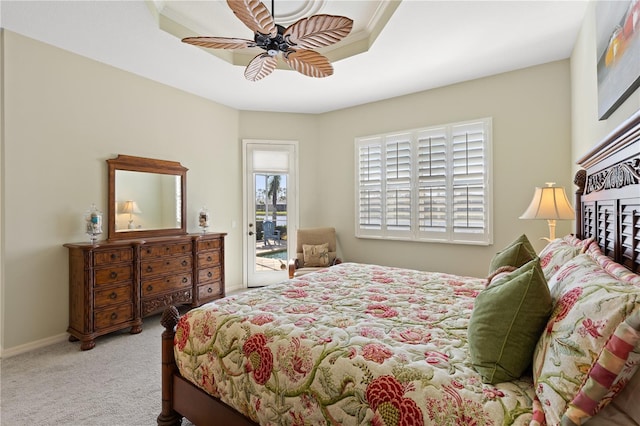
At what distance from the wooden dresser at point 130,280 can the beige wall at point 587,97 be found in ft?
13.4

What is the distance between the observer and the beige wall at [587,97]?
7.34 ft

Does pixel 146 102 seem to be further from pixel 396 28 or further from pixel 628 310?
pixel 628 310

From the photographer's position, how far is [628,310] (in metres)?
0.82

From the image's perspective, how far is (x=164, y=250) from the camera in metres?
3.66

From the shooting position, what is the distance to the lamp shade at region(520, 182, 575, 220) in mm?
2740

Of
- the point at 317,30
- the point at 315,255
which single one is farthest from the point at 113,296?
the point at 317,30

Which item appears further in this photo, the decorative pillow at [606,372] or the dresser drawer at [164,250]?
the dresser drawer at [164,250]

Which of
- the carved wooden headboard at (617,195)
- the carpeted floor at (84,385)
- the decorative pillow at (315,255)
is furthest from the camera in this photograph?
the decorative pillow at (315,255)

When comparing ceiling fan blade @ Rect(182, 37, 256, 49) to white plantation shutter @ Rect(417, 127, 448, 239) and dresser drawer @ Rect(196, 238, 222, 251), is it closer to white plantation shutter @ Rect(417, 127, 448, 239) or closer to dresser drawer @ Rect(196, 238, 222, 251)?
dresser drawer @ Rect(196, 238, 222, 251)

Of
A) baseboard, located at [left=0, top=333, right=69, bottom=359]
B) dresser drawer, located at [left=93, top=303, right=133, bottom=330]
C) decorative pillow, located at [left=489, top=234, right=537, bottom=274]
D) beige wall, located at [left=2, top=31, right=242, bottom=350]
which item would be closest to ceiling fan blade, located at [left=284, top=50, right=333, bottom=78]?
decorative pillow, located at [left=489, top=234, right=537, bottom=274]

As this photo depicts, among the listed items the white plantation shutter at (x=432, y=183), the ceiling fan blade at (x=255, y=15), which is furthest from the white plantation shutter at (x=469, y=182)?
the ceiling fan blade at (x=255, y=15)

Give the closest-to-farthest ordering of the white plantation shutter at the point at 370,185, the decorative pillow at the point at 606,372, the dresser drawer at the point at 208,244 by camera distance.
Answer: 1. the decorative pillow at the point at 606,372
2. the dresser drawer at the point at 208,244
3. the white plantation shutter at the point at 370,185

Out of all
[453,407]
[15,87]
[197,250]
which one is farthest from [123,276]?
[453,407]

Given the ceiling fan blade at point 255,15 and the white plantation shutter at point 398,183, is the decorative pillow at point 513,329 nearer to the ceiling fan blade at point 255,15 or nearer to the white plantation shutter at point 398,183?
the ceiling fan blade at point 255,15
